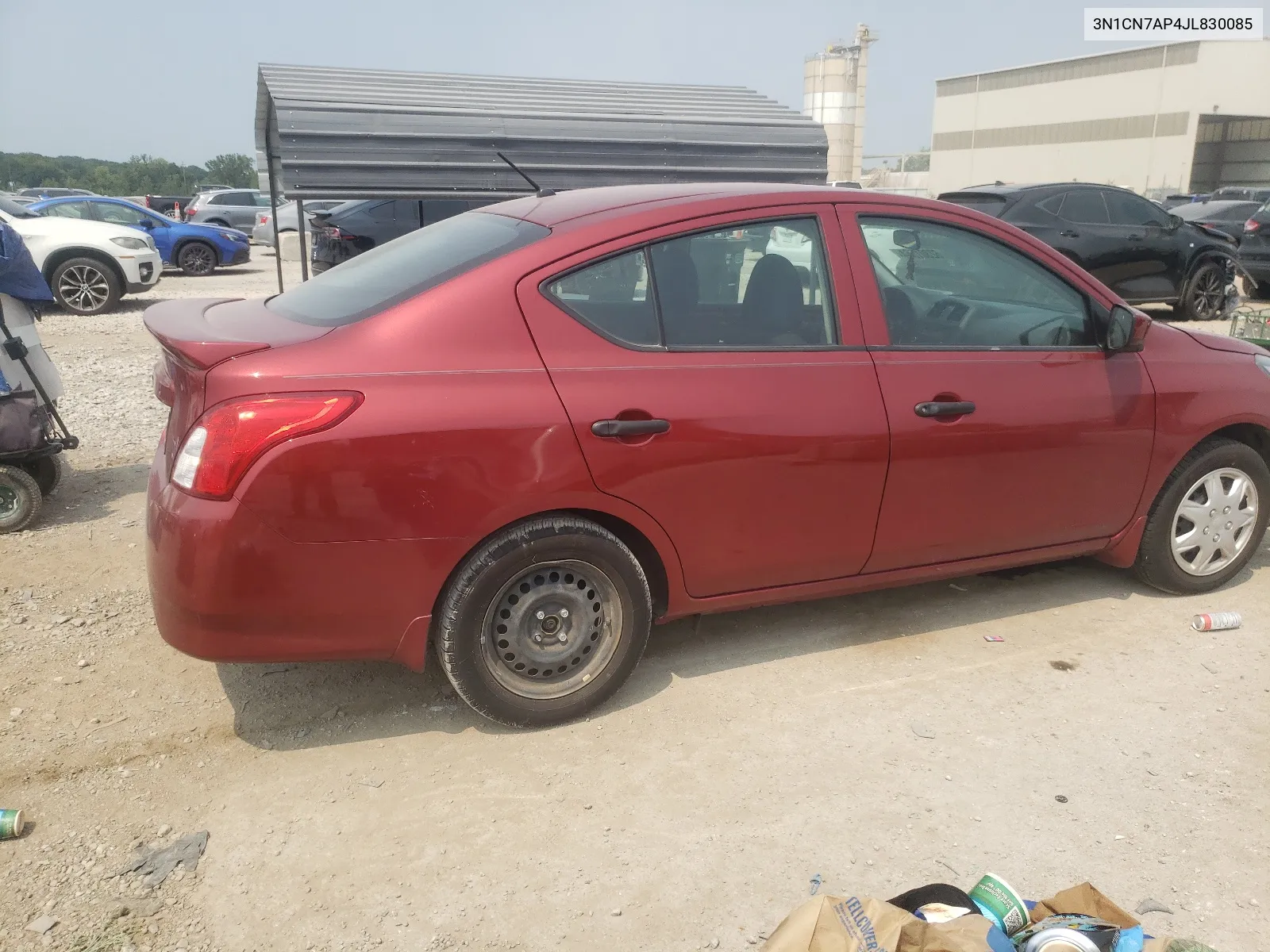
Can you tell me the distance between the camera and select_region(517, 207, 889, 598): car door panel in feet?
10.4

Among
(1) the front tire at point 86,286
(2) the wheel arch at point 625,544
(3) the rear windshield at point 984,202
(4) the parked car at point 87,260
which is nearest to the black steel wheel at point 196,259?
(4) the parked car at point 87,260

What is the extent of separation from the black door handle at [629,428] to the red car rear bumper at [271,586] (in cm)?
56

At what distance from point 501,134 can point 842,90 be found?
89368mm

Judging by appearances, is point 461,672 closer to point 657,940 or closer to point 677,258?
point 657,940

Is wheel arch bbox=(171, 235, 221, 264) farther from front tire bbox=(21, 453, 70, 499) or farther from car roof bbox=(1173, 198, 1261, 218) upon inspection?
car roof bbox=(1173, 198, 1261, 218)

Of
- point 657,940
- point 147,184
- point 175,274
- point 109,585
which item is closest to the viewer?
point 657,940

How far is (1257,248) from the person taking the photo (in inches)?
548

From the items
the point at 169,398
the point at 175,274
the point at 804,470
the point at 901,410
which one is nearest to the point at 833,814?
the point at 804,470

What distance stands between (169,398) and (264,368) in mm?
517

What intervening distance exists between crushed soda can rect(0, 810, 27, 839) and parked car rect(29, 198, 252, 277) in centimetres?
1657

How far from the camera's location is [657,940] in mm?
2475

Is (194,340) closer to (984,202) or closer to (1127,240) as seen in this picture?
(984,202)

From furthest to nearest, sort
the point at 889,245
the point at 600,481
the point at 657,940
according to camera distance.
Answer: the point at 889,245
the point at 600,481
the point at 657,940

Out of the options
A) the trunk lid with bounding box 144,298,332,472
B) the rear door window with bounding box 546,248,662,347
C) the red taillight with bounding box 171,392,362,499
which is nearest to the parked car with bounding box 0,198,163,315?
the trunk lid with bounding box 144,298,332,472
